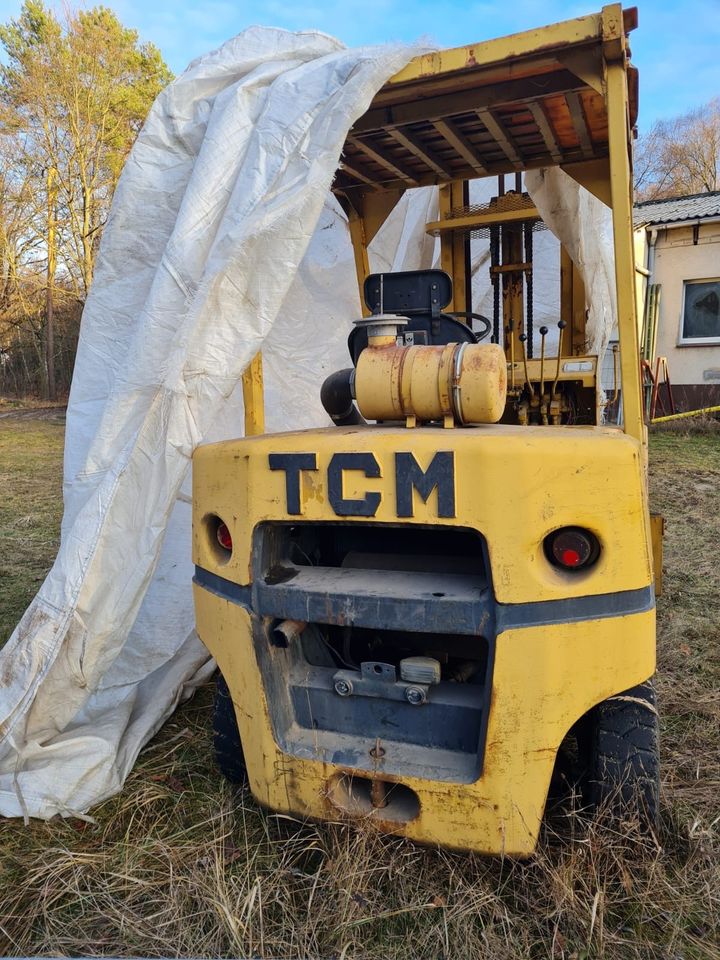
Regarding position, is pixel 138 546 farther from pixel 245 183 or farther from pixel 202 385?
pixel 245 183

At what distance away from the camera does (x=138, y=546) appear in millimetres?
2904

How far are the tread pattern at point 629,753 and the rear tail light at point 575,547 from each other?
0.52 metres

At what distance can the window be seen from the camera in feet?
48.5

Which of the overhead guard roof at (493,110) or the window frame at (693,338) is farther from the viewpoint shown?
the window frame at (693,338)

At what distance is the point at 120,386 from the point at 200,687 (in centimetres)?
167

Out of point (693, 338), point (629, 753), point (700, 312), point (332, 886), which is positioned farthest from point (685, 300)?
point (332, 886)

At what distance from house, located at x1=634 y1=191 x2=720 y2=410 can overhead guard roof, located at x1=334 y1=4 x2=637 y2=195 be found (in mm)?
11929

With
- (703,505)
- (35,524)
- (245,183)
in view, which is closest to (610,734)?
(245,183)

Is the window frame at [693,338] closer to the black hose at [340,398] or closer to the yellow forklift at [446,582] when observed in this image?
the yellow forklift at [446,582]

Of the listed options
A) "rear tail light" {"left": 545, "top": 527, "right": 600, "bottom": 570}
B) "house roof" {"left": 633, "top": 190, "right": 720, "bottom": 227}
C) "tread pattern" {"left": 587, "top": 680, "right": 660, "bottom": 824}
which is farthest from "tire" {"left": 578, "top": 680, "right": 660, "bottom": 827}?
"house roof" {"left": 633, "top": 190, "right": 720, "bottom": 227}

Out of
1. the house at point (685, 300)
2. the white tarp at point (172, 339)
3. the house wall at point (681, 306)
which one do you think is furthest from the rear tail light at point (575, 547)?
the house wall at point (681, 306)

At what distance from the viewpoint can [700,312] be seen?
49.1 ft

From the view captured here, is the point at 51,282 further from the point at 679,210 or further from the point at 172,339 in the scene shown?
the point at 172,339

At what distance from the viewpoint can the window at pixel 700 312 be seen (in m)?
14.8
